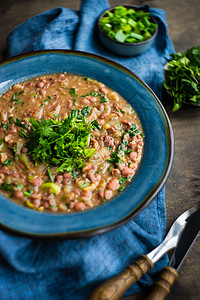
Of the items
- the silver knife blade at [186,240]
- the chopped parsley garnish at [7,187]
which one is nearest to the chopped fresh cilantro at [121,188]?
the silver knife blade at [186,240]

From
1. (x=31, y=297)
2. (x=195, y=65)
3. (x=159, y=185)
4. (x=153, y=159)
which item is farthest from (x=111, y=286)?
Result: (x=195, y=65)

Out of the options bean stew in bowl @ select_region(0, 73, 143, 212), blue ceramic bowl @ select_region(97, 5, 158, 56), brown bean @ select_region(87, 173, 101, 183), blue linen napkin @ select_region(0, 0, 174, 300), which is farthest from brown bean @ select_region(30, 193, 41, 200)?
blue ceramic bowl @ select_region(97, 5, 158, 56)

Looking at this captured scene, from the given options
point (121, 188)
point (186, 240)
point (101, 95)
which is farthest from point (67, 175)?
point (186, 240)

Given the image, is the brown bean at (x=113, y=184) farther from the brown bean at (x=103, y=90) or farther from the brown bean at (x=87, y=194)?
the brown bean at (x=103, y=90)

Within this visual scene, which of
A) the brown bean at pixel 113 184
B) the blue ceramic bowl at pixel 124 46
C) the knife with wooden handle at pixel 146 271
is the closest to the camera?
the knife with wooden handle at pixel 146 271

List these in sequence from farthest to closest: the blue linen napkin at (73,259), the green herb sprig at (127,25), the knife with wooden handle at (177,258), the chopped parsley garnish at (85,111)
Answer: the green herb sprig at (127,25)
the chopped parsley garnish at (85,111)
the blue linen napkin at (73,259)
the knife with wooden handle at (177,258)

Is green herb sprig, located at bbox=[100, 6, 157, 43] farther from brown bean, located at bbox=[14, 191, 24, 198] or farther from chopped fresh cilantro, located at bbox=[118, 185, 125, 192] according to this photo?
brown bean, located at bbox=[14, 191, 24, 198]
